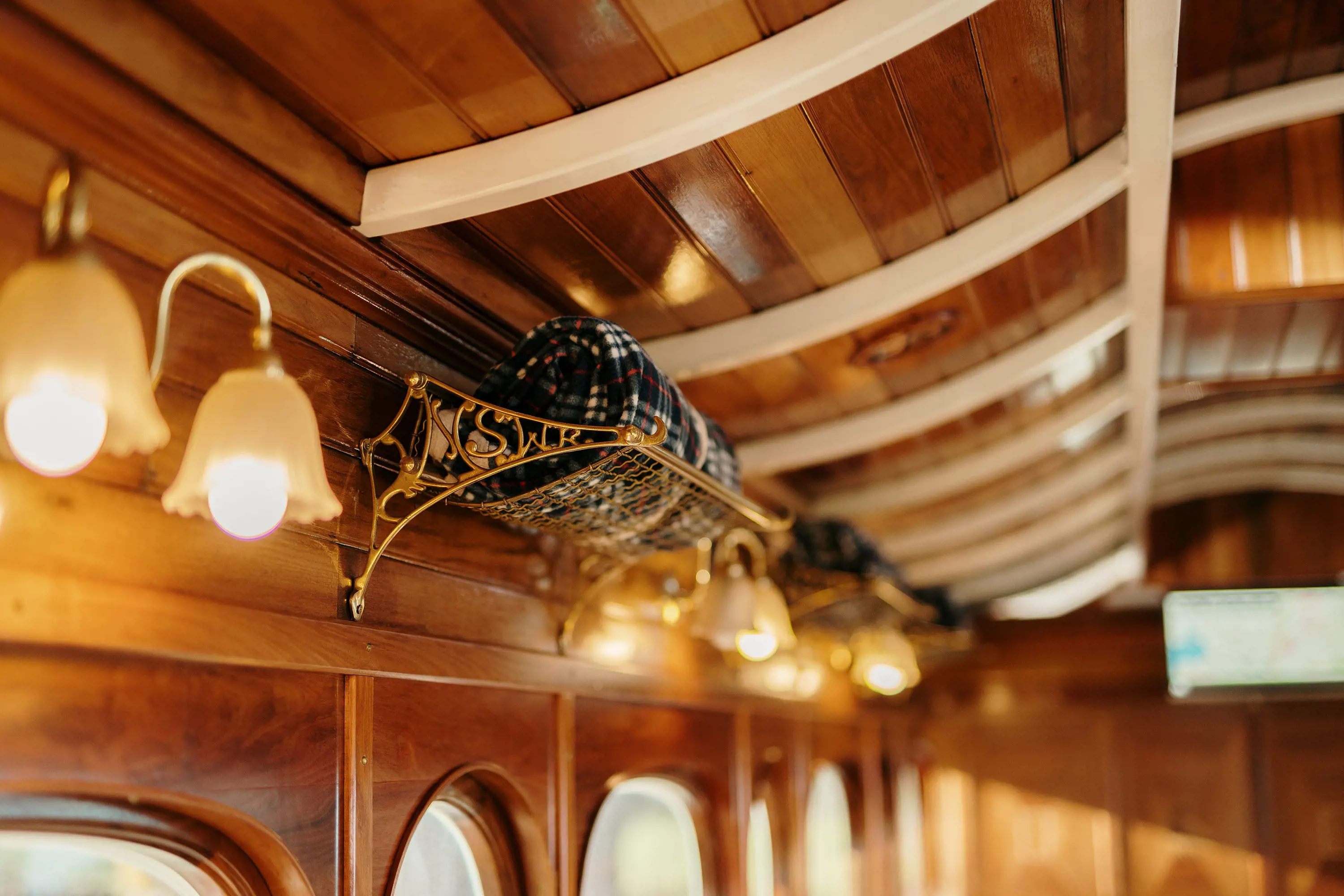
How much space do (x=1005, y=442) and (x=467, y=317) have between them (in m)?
2.26

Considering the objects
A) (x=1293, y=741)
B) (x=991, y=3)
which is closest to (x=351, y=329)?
(x=991, y=3)

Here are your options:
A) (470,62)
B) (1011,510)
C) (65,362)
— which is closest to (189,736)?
(65,362)

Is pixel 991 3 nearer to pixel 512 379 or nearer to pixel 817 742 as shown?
pixel 512 379

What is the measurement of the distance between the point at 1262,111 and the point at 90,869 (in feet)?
7.94

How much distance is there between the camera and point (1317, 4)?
2.16 meters

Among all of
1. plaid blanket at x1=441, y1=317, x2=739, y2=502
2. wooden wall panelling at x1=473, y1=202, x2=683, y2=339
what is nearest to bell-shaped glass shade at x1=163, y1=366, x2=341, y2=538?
plaid blanket at x1=441, y1=317, x2=739, y2=502

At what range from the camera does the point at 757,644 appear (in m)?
2.78

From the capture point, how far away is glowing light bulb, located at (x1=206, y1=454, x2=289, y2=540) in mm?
1070

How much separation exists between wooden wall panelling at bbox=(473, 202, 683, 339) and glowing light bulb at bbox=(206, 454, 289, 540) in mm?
823

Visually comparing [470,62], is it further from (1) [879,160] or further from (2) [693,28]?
(1) [879,160]

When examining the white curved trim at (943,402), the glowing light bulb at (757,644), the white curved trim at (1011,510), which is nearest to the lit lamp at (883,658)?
the white curved trim at (1011,510)

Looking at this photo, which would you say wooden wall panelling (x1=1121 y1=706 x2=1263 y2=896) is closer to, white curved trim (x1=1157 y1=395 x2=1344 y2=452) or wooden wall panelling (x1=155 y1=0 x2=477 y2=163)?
white curved trim (x1=1157 y1=395 x2=1344 y2=452)

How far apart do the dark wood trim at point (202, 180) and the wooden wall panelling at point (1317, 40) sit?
66.8 inches

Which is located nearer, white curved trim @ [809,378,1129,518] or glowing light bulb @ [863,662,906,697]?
white curved trim @ [809,378,1129,518]
